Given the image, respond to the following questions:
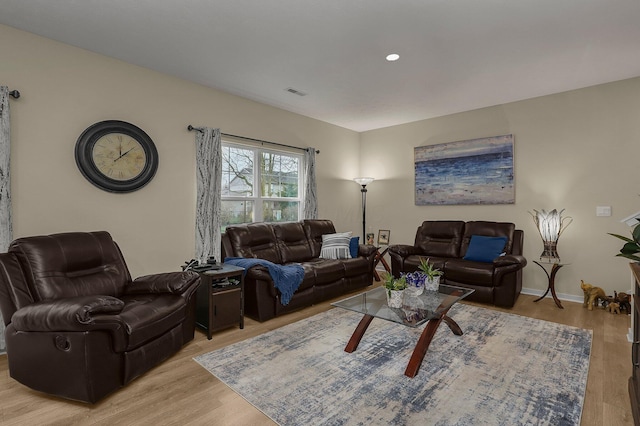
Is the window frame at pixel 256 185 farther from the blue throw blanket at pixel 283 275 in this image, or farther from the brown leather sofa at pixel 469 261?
the brown leather sofa at pixel 469 261

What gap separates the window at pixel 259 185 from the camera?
4504 mm

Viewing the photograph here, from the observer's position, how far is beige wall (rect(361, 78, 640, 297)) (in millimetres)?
3977

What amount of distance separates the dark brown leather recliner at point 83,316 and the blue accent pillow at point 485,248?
11.4ft

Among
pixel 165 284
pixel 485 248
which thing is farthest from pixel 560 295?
pixel 165 284

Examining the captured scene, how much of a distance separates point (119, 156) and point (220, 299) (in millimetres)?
1799

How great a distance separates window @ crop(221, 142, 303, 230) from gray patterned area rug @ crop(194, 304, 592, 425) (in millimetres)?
1999

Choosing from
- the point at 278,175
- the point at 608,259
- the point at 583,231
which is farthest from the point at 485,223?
the point at 278,175

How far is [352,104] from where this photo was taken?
4.80 meters

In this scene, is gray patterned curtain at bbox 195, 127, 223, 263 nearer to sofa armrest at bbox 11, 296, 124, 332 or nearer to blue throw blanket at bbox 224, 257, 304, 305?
blue throw blanket at bbox 224, 257, 304, 305

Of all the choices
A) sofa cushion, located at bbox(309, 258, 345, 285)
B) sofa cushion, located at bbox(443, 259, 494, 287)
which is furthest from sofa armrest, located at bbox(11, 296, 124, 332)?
sofa cushion, located at bbox(443, 259, 494, 287)

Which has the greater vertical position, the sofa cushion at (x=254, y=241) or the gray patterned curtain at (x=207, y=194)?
the gray patterned curtain at (x=207, y=194)

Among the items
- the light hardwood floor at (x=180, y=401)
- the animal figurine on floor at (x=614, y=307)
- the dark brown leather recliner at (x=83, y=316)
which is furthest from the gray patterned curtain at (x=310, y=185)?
the animal figurine on floor at (x=614, y=307)

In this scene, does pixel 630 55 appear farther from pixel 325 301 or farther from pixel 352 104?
pixel 325 301

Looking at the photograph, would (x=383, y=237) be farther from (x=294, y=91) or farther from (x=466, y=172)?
(x=294, y=91)
